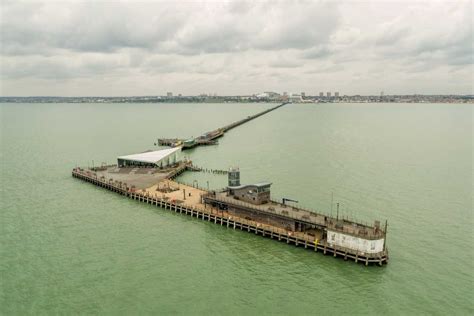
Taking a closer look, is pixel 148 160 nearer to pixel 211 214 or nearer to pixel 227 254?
pixel 211 214

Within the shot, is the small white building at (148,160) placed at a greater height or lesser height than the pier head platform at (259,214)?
greater

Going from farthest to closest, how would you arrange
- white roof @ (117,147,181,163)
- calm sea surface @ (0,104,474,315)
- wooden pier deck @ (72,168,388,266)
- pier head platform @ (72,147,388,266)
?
white roof @ (117,147,181,163) → wooden pier deck @ (72,168,388,266) → pier head platform @ (72,147,388,266) → calm sea surface @ (0,104,474,315)

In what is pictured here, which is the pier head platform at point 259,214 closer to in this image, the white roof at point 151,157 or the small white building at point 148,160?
the small white building at point 148,160

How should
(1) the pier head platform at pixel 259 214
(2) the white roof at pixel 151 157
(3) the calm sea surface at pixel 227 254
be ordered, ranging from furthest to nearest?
(2) the white roof at pixel 151 157 < (1) the pier head platform at pixel 259 214 < (3) the calm sea surface at pixel 227 254

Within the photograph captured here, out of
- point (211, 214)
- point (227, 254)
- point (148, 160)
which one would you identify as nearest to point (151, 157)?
point (148, 160)

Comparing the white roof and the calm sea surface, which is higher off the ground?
the white roof

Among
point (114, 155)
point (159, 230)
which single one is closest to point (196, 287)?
point (159, 230)

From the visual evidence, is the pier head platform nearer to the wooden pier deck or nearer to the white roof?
the wooden pier deck

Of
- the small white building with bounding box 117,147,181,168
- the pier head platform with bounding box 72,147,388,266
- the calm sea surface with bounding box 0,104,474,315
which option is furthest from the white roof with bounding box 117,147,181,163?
the calm sea surface with bounding box 0,104,474,315

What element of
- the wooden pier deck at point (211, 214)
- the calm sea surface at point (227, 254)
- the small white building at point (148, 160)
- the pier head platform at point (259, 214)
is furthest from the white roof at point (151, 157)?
the wooden pier deck at point (211, 214)
